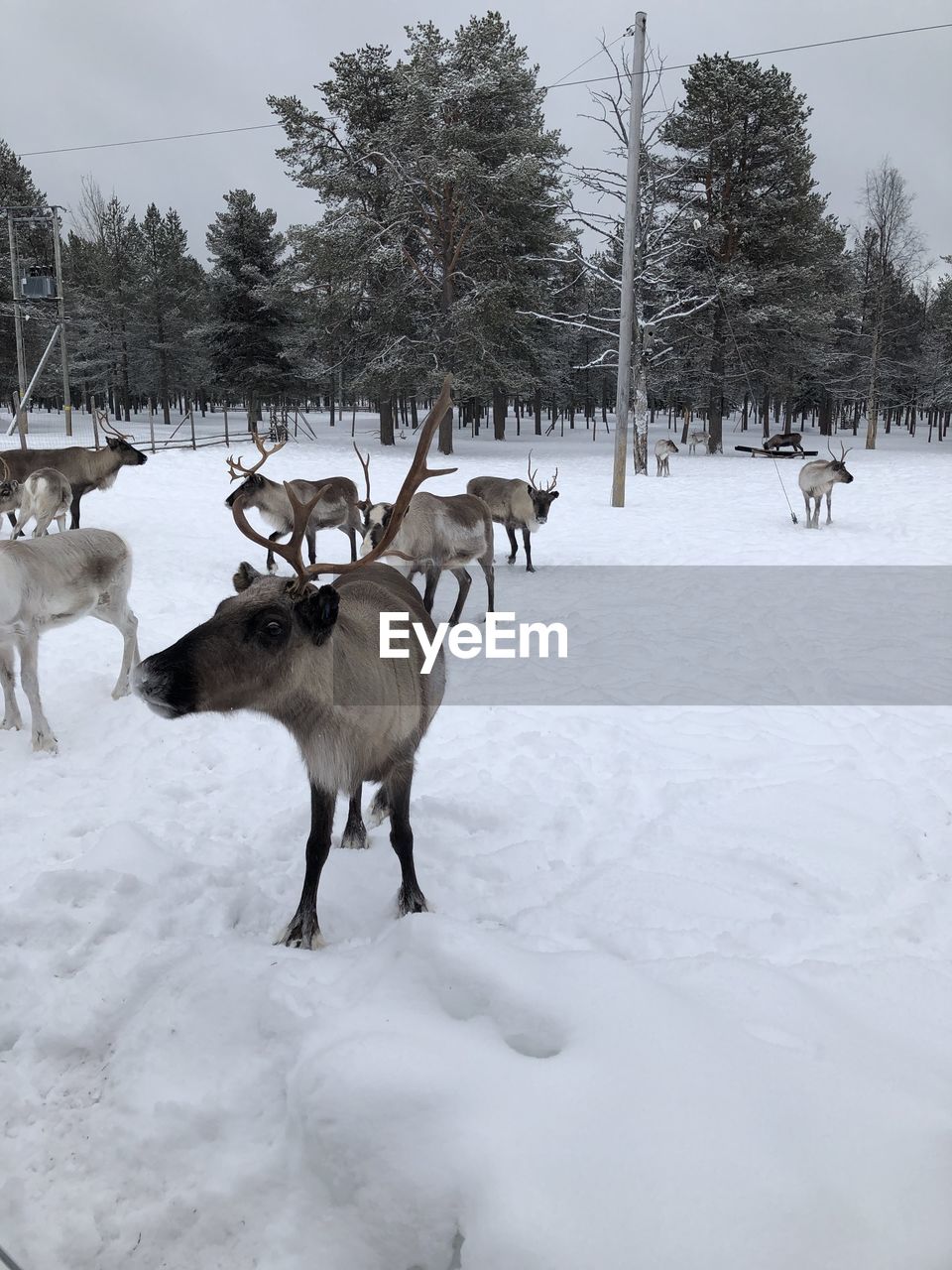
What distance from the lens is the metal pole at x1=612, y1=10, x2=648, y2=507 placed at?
1379cm

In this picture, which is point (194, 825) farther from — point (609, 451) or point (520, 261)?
point (609, 451)

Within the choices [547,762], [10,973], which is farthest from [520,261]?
[10,973]

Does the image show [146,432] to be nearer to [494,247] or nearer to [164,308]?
[164,308]

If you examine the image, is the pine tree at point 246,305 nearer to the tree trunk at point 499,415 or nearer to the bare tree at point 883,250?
the tree trunk at point 499,415

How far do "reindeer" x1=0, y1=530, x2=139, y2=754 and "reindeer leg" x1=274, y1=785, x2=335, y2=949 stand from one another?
1820mm

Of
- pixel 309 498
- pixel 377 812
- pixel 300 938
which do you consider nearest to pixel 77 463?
pixel 309 498

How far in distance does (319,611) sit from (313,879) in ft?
3.54

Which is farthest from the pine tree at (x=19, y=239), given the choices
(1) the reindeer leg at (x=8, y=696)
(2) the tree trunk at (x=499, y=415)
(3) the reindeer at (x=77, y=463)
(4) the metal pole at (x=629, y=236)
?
(1) the reindeer leg at (x=8, y=696)

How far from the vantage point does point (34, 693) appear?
467 centimetres

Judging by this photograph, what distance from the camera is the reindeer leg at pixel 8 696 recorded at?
4.86 meters

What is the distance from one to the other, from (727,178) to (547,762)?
28124 mm

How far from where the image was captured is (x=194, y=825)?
154 inches

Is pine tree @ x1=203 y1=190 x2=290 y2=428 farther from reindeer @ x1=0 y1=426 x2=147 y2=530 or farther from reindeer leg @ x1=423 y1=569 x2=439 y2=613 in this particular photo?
reindeer leg @ x1=423 y1=569 x2=439 y2=613
